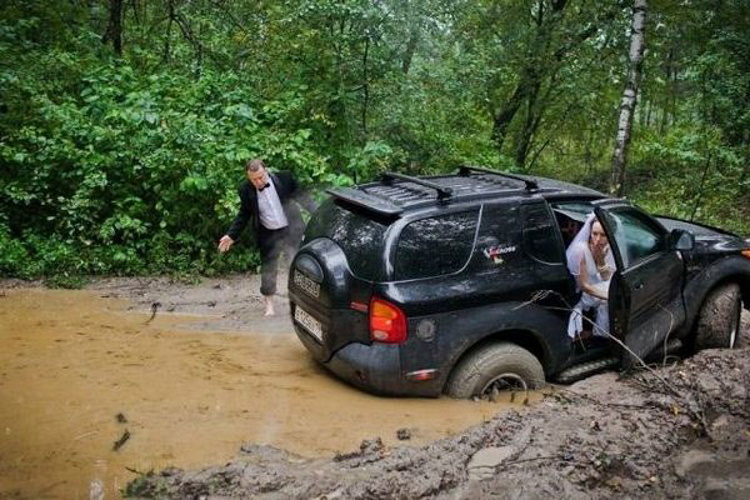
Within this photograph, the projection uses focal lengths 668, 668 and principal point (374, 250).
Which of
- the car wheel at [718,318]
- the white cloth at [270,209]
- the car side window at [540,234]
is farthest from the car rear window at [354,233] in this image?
the car wheel at [718,318]

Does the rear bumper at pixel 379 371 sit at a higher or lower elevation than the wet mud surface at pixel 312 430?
higher

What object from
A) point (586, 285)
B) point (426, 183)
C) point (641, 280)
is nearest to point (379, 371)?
point (426, 183)

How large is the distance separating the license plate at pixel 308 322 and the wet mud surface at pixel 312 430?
41 cm

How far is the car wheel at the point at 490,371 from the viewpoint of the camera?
4805 mm

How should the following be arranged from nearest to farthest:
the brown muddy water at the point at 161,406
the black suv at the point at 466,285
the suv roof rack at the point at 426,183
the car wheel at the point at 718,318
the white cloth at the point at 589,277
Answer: the brown muddy water at the point at 161,406, the black suv at the point at 466,285, the suv roof rack at the point at 426,183, the white cloth at the point at 589,277, the car wheel at the point at 718,318

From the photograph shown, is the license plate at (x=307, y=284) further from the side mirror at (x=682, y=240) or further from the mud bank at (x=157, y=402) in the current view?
the side mirror at (x=682, y=240)

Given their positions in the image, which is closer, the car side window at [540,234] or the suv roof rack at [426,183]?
the suv roof rack at [426,183]

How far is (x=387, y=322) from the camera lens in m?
4.52

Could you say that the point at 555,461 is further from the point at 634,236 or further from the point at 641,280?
the point at 634,236

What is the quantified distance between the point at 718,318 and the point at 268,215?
4.43m

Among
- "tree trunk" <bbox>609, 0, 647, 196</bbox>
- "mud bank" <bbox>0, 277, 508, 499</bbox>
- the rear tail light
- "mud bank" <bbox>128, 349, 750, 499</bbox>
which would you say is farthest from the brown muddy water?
"tree trunk" <bbox>609, 0, 647, 196</bbox>

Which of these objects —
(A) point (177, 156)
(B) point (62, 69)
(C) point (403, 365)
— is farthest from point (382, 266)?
(B) point (62, 69)

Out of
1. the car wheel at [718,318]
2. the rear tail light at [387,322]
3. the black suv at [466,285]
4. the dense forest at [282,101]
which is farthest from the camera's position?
the dense forest at [282,101]

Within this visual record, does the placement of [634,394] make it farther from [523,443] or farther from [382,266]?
[382,266]
